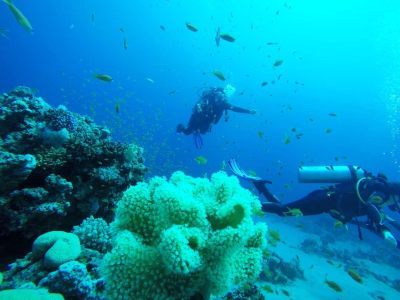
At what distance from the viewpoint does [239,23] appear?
352 ft

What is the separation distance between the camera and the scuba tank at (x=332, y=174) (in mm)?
8503

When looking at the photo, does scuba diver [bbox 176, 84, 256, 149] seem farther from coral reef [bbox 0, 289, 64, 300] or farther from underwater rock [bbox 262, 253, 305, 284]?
coral reef [bbox 0, 289, 64, 300]

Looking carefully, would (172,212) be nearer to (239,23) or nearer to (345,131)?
(239,23)

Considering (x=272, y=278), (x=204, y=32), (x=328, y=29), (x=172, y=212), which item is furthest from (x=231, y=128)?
(x=172, y=212)

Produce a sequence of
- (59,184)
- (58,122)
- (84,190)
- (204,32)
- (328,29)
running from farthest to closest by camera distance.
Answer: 1. (204,32)
2. (328,29)
3. (58,122)
4. (84,190)
5. (59,184)

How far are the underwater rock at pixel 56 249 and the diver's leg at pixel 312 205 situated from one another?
6.71 meters

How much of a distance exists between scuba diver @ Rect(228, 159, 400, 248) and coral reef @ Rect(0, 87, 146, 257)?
193 inches

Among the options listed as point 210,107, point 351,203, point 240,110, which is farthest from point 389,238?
point 210,107

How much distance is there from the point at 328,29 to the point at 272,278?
109m

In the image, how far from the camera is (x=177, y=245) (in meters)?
1.77

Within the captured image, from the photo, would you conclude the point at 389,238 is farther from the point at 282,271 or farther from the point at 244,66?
the point at 244,66

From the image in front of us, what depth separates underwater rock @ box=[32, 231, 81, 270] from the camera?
2.81 meters

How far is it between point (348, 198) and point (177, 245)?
7.61m

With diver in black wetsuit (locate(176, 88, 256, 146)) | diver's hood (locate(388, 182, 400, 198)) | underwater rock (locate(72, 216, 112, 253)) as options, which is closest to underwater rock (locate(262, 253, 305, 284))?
diver's hood (locate(388, 182, 400, 198))
